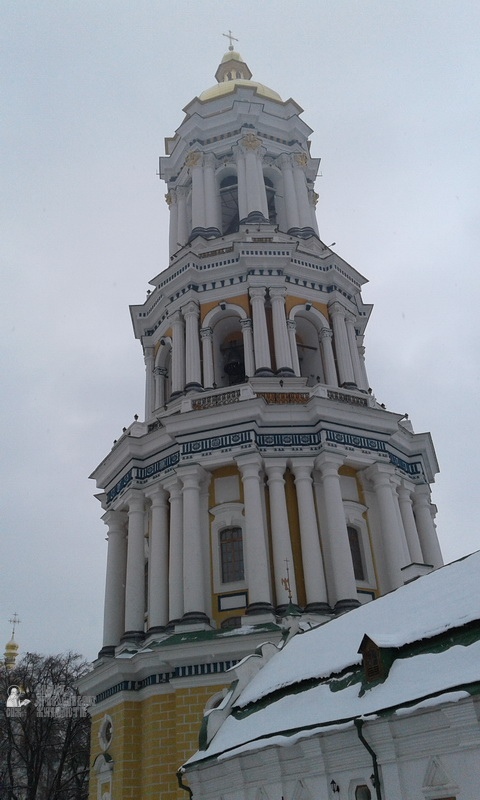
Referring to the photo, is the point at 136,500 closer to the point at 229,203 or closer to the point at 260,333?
the point at 260,333

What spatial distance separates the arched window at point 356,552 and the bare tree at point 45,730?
1800 cm

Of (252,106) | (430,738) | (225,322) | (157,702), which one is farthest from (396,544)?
(252,106)

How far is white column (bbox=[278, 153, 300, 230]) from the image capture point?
2880 cm

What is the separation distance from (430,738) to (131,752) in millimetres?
12371

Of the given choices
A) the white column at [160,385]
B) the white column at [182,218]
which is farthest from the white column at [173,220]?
the white column at [160,385]

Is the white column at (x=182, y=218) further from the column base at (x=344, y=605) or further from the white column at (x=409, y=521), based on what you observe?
the column base at (x=344, y=605)

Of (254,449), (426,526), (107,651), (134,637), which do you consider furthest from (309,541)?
(107,651)

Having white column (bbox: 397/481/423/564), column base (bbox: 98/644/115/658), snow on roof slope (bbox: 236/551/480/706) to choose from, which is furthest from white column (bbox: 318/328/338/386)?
snow on roof slope (bbox: 236/551/480/706)

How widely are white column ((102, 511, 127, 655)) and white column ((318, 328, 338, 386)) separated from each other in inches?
313

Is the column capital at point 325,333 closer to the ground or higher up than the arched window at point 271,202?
closer to the ground

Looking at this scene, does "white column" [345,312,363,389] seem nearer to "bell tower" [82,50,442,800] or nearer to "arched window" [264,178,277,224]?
"bell tower" [82,50,442,800]

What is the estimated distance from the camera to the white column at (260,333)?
24.0 meters

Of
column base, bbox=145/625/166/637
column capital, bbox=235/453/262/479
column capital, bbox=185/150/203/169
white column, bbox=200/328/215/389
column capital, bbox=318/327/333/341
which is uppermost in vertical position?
column capital, bbox=185/150/203/169

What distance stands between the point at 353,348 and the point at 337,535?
7.99m
